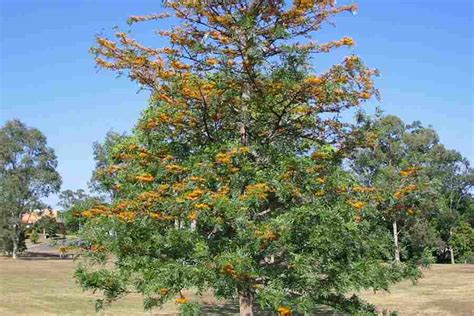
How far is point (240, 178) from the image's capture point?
8.28m

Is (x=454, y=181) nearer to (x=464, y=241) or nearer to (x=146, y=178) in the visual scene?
(x=464, y=241)

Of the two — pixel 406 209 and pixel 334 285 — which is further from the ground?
pixel 406 209

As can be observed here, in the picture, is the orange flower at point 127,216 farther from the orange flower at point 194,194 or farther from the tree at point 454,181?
the tree at point 454,181

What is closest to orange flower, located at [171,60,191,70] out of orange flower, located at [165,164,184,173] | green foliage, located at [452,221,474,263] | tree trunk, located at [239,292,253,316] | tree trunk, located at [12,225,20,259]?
orange flower, located at [165,164,184,173]

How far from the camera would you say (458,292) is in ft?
88.1

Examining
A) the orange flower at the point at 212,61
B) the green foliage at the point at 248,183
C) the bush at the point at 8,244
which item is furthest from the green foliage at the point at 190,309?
the bush at the point at 8,244

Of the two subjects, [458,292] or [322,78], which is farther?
[458,292]

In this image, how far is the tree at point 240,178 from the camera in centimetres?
794

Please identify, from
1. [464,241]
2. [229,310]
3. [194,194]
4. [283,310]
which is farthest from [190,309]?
[464,241]

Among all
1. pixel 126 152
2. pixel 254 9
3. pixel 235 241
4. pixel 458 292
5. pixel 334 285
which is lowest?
pixel 458 292

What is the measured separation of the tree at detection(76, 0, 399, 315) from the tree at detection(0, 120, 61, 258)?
189 ft

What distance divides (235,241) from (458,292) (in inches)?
865

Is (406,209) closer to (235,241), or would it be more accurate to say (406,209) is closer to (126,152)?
(235,241)

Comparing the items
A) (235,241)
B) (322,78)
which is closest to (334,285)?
(235,241)
